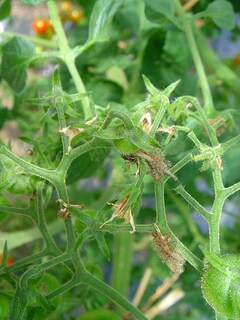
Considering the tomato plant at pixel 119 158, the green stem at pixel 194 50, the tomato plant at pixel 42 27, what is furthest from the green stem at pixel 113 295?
the tomato plant at pixel 42 27

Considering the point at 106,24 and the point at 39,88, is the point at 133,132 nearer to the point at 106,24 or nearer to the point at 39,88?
the point at 106,24

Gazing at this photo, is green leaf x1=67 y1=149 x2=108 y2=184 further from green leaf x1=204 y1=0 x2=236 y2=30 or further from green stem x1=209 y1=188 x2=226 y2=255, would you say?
green leaf x1=204 y1=0 x2=236 y2=30

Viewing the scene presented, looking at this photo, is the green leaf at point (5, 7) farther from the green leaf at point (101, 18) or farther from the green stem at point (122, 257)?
the green stem at point (122, 257)

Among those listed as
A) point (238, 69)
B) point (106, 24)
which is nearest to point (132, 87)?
point (106, 24)

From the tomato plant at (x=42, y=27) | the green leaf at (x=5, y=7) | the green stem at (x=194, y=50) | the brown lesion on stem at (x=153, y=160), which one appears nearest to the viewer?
the brown lesion on stem at (x=153, y=160)

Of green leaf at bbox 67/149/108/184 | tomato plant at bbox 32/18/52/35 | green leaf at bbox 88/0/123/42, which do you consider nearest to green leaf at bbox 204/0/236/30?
green leaf at bbox 88/0/123/42

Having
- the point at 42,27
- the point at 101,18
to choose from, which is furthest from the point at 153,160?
the point at 42,27
